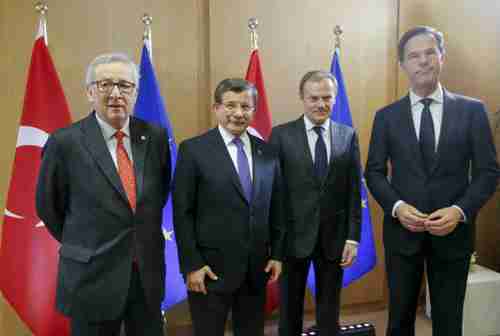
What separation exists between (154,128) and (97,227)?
44cm

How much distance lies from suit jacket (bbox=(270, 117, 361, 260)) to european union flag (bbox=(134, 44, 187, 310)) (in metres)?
0.82

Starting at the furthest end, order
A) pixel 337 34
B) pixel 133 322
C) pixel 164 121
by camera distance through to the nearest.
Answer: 1. pixel 337 34
2. pixel 164 121
3. pixel 133 322

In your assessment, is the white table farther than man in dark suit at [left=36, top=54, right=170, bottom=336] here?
Yes

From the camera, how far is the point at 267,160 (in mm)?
1885

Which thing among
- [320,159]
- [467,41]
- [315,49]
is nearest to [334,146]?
[320,159]

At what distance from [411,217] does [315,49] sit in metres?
1.59

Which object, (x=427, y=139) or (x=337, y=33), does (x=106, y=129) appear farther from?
(x=337, y=33)

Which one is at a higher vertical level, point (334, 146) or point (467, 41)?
point (467, 41)

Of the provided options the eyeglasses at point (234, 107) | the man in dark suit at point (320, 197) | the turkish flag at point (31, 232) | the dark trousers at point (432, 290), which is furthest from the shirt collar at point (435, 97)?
the turkish flag at point (31, 232)

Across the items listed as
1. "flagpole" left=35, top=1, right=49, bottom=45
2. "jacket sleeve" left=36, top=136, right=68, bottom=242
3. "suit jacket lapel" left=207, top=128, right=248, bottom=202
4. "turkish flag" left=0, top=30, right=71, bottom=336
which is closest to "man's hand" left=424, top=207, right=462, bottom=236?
"suit jacket lapel" left=207, top=128, right=248, bottom=202

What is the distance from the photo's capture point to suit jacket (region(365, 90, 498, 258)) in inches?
76.8

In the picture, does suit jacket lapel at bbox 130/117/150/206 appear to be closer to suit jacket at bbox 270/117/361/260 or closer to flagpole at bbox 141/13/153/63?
suit jacket at bbox 270/117/361/260

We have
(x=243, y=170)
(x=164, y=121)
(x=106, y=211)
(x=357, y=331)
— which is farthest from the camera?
(x=357, y=331)

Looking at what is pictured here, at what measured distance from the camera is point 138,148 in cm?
169
